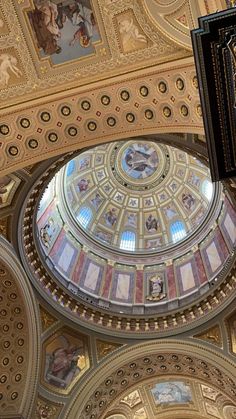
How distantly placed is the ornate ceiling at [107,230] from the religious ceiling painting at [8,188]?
35 mm

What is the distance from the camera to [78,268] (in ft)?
65.7

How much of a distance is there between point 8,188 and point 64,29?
232 inches

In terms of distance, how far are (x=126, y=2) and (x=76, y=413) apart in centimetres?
1364

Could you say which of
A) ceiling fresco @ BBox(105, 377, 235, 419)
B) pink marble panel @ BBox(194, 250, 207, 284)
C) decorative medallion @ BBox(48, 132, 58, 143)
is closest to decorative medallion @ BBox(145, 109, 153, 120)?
decorative medallion @ BBox(48, 132, 58, 143)

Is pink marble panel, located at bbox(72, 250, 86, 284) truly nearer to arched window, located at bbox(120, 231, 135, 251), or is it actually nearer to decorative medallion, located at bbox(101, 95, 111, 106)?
arched window, located at bbox(120, 231, 135, 251)

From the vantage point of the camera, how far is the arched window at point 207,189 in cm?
2093

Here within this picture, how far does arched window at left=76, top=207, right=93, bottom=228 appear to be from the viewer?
2192 centimetres

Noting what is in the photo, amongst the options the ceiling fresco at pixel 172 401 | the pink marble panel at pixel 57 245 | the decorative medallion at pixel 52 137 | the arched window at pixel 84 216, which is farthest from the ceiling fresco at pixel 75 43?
the ceiling fresco at pixel 172 401

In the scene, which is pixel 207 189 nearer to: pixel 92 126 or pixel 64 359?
pixel 64 359

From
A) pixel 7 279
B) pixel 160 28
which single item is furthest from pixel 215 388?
pixel 160 28

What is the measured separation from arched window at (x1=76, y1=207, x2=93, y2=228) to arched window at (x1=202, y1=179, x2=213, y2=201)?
5542 millimetres

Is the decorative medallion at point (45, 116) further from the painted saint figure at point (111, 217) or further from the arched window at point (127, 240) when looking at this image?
the painted saint figure at point (111, 217)

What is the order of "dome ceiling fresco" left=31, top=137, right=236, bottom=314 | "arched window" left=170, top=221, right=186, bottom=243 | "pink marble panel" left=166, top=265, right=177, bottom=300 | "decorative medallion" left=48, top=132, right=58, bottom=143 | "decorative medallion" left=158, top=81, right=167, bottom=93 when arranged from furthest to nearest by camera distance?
"arched window" left=170, top=221, right=186, bottom=243 → "pink marble panel" left=166, top=265, right=177, bottom=300 → "dome ceiling fresco" left=31, top=137, right=236, bottom=314 → "decorative medallion" left=48, top=132, right=58, bottom=143 → "decorative medallion" left=158, top=81, right=167, bottom=93

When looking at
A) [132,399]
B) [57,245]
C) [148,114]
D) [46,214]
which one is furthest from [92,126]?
[132,399]
